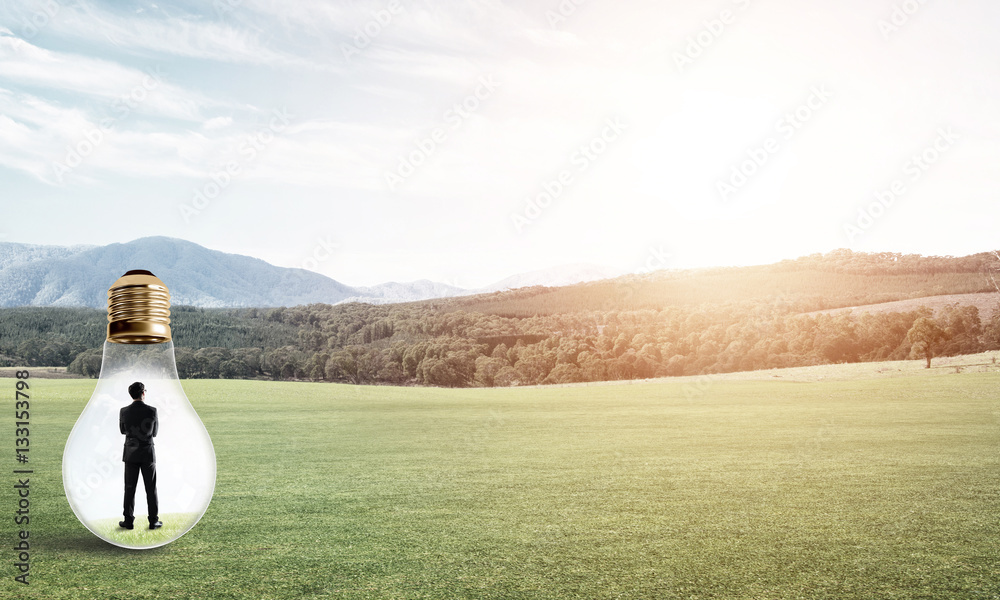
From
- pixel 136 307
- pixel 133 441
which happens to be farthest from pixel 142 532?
pixel 136 307

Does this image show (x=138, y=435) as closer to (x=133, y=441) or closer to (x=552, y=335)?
(x=133, y=441)

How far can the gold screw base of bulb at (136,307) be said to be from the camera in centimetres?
379

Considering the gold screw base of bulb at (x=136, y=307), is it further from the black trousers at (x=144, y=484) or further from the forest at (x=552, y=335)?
the forest at (x=552, y=335)

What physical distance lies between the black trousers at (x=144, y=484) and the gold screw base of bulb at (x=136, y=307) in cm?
76

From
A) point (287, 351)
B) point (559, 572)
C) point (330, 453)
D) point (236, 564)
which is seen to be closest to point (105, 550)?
point (236, 564)

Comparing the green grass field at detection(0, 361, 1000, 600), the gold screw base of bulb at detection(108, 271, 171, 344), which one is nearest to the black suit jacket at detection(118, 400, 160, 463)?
the gold screw base of bulb at detection(108, 271, 171, 344)

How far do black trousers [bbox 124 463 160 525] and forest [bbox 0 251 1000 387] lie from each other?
39612 millimetres

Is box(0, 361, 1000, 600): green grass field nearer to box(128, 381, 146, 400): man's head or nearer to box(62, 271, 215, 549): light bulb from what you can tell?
box(62, 271, 215, 549): light bulb

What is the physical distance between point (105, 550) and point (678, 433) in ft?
42.2

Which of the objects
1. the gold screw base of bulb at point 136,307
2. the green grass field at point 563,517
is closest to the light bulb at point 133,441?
the gold screw base of bulb at point 136,307

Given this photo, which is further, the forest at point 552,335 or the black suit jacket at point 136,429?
the forest at point 552,335

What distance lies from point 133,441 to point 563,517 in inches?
184

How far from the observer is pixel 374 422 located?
63.7 feet

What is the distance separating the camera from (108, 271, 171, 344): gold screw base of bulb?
3789mm
